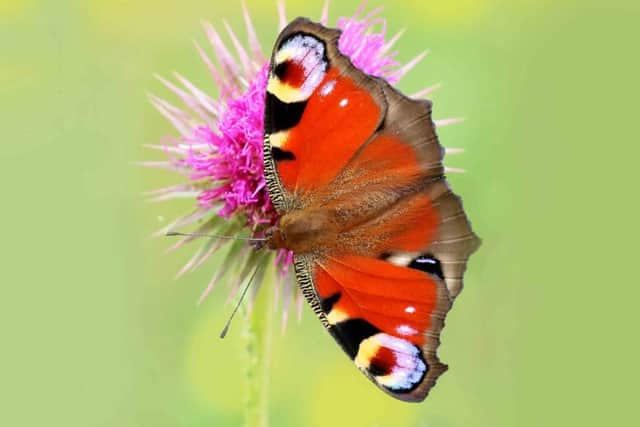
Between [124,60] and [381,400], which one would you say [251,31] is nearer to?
[381,400]

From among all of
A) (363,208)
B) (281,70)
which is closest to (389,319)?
(363,208)

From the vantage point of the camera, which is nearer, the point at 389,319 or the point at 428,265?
the point at 389,319

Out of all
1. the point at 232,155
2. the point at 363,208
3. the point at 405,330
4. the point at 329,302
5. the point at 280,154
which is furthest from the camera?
the point at 232,155

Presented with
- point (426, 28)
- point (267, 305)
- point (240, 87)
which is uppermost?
point (426, 28)

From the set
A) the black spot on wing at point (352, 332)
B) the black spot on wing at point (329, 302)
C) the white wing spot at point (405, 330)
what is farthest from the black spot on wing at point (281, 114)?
the white wing spot at point (405, 330)

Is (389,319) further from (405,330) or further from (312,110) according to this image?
(312,110)

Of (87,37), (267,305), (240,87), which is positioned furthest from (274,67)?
(87,37)

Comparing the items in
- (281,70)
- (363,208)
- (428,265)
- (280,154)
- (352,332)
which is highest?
(281,70)

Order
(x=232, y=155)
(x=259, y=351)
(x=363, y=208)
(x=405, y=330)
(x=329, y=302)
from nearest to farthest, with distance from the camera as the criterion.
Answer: (x=405, y=330) < (x=329, y=302) < (x=363, y=208) < (x=259, y=351) < (x=232, y=155)
